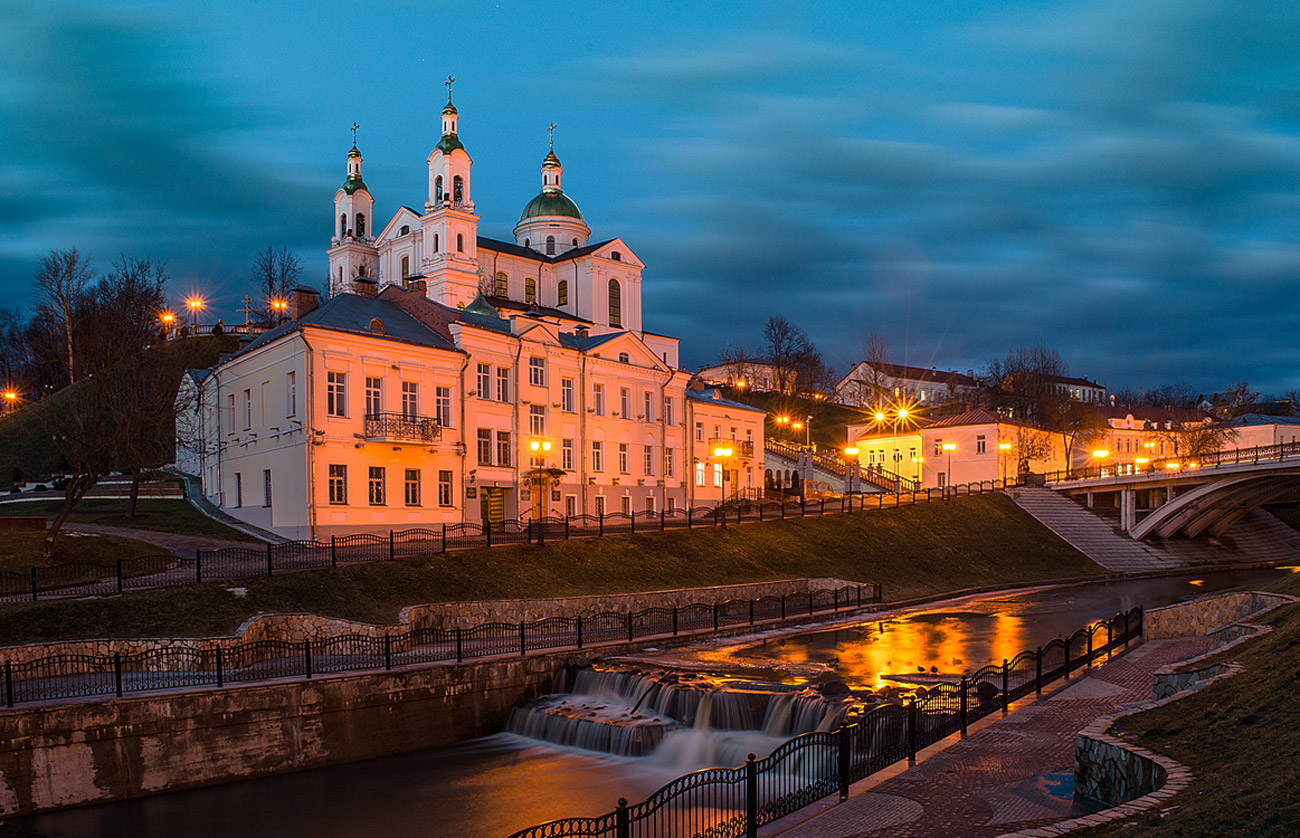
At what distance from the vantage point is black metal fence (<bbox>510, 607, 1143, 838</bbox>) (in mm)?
12898

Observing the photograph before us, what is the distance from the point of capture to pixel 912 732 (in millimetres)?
15117

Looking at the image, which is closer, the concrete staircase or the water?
the water

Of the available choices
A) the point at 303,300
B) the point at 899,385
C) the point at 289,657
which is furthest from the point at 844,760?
the point at 899,385

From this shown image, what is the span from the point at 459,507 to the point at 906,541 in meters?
26.8

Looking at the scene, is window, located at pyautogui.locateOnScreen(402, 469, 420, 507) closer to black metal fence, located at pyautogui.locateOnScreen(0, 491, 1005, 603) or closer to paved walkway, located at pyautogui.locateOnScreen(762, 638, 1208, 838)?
black metal fence, located at pyautogui.locateOnScreen(0, 491, 1005, 603)

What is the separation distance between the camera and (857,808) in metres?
12.8

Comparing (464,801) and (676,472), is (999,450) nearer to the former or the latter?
(676,472)

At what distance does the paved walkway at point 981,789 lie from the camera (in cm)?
1194

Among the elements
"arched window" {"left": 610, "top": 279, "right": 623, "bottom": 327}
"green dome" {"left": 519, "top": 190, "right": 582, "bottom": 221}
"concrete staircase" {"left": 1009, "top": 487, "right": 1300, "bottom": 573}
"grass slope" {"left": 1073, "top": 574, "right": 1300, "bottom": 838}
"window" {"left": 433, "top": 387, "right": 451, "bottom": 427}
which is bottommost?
"concrete staircase" {"left": 1009, "top": 487, "right": 1300, "bottom": 573}

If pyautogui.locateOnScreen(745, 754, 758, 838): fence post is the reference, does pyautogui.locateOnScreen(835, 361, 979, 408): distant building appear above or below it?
above

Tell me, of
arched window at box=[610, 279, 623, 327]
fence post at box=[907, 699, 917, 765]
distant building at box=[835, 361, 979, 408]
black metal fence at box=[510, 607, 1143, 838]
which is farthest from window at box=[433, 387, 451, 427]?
distant building at box=[835, 361, 979, 408]

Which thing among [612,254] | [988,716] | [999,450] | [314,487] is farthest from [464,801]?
[999,450]

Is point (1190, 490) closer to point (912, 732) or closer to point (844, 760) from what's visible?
point (912, 732)

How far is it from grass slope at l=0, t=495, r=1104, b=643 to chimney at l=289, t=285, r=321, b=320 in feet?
65.7
